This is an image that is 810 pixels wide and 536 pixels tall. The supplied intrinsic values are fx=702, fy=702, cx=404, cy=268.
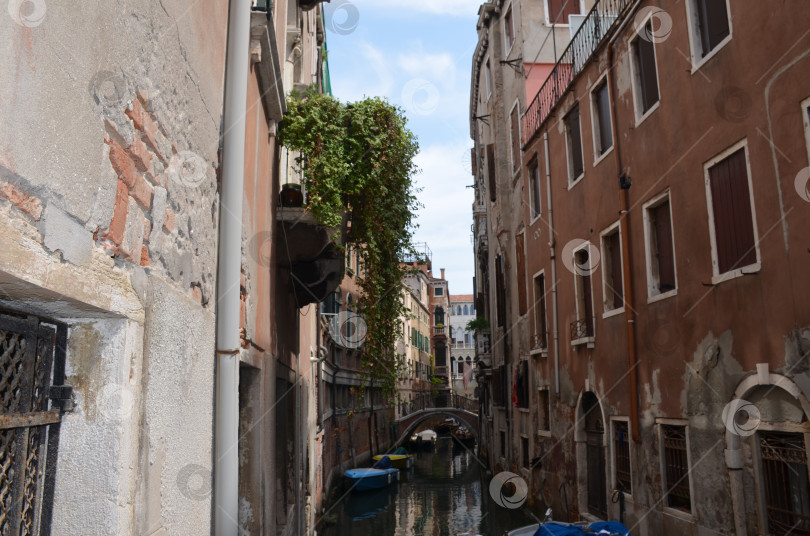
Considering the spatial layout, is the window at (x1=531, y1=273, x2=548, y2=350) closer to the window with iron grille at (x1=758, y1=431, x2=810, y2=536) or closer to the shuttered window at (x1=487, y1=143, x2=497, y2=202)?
the shuttered window at (x1=487, y1=143, x2=497, y2=202)

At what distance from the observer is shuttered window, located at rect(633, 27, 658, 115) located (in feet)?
31.6

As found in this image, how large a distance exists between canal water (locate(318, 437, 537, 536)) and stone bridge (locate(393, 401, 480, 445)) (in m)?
7.04

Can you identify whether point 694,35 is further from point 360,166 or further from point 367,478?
point 367,478

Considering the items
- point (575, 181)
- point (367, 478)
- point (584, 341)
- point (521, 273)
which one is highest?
point (575, 181)

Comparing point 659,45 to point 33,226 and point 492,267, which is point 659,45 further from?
point 492,267

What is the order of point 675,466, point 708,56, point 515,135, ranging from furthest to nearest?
point 515,135 → point 675,466 → point 708,56

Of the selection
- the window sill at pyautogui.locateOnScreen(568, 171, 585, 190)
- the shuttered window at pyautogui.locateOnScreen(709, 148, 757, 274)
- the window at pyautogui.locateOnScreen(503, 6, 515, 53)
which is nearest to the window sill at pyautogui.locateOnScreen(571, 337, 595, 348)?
the window sill at pyautogui.locateOnScreen(568, 171, 585, 190)

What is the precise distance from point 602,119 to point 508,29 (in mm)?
9775

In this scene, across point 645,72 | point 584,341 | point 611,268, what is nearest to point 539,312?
point 584,341

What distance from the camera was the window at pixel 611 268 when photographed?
11008 millimetres

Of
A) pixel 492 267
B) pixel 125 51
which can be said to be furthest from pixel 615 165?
pixel 492 267

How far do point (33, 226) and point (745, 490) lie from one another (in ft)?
24.5

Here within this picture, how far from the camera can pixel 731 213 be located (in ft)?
24.6

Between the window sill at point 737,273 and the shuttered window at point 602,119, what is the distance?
4.03 m
